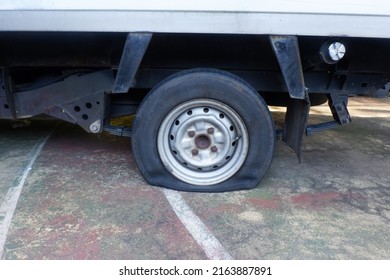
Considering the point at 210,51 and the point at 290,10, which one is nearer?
the point at 290,10

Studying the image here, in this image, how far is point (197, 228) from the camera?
88.2 inches

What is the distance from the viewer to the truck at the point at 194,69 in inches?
88.1

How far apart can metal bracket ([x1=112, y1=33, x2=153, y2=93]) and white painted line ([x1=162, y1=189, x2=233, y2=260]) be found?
0.94 metres

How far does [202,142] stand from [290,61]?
93 centimetres

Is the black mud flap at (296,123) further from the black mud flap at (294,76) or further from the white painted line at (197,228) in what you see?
the white painted line at (197,228)

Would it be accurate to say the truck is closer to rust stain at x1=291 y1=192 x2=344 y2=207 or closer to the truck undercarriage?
the truck undercarriage

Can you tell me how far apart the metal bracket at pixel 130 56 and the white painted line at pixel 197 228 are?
37.2 inches

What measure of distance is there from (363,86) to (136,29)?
2169 millimetres

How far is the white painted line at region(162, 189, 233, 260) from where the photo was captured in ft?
6.61

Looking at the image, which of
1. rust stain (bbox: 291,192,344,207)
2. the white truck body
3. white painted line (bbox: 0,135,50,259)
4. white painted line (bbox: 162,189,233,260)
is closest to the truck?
the white truck body

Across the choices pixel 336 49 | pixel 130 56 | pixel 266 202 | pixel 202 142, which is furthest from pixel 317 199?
pixel 130 56

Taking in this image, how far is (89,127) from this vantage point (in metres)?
2.91
